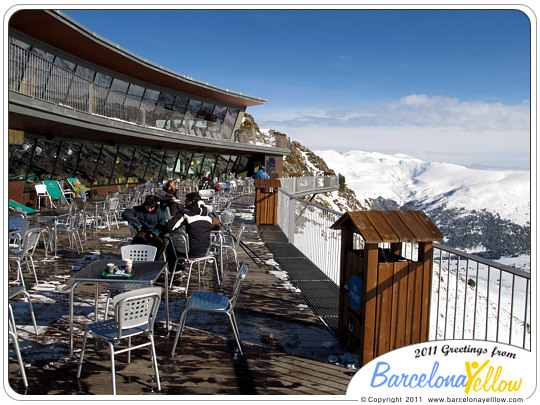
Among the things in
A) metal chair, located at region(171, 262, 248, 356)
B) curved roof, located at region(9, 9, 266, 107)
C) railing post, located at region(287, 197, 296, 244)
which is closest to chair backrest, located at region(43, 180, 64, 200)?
curved roof, located at region(9, 9, 266, 107)

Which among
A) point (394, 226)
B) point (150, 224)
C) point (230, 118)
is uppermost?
point (230, 118)

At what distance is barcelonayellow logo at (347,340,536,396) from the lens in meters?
2.97

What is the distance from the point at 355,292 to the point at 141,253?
2.84 metres

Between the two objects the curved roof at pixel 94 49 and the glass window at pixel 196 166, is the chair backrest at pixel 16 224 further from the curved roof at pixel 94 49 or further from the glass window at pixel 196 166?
the glass window at pixel 196 166

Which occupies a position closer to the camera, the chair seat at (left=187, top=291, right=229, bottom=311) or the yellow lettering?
the yellow lettering

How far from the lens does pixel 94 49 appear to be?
17.7 metres

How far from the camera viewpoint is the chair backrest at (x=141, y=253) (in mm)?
5414

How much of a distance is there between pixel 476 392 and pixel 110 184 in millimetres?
20386

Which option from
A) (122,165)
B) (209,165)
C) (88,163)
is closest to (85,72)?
(88,163)

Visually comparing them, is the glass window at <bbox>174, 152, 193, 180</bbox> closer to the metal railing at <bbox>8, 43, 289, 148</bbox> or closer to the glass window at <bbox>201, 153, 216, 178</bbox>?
the glass window at <bbox>201, 153, 216, 178</bbox>

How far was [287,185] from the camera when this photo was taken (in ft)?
75.8

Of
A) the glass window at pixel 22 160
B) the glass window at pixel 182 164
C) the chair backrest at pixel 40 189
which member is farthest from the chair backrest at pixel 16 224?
the glass window at pixel 182 164

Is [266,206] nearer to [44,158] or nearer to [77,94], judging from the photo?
[77,94]
